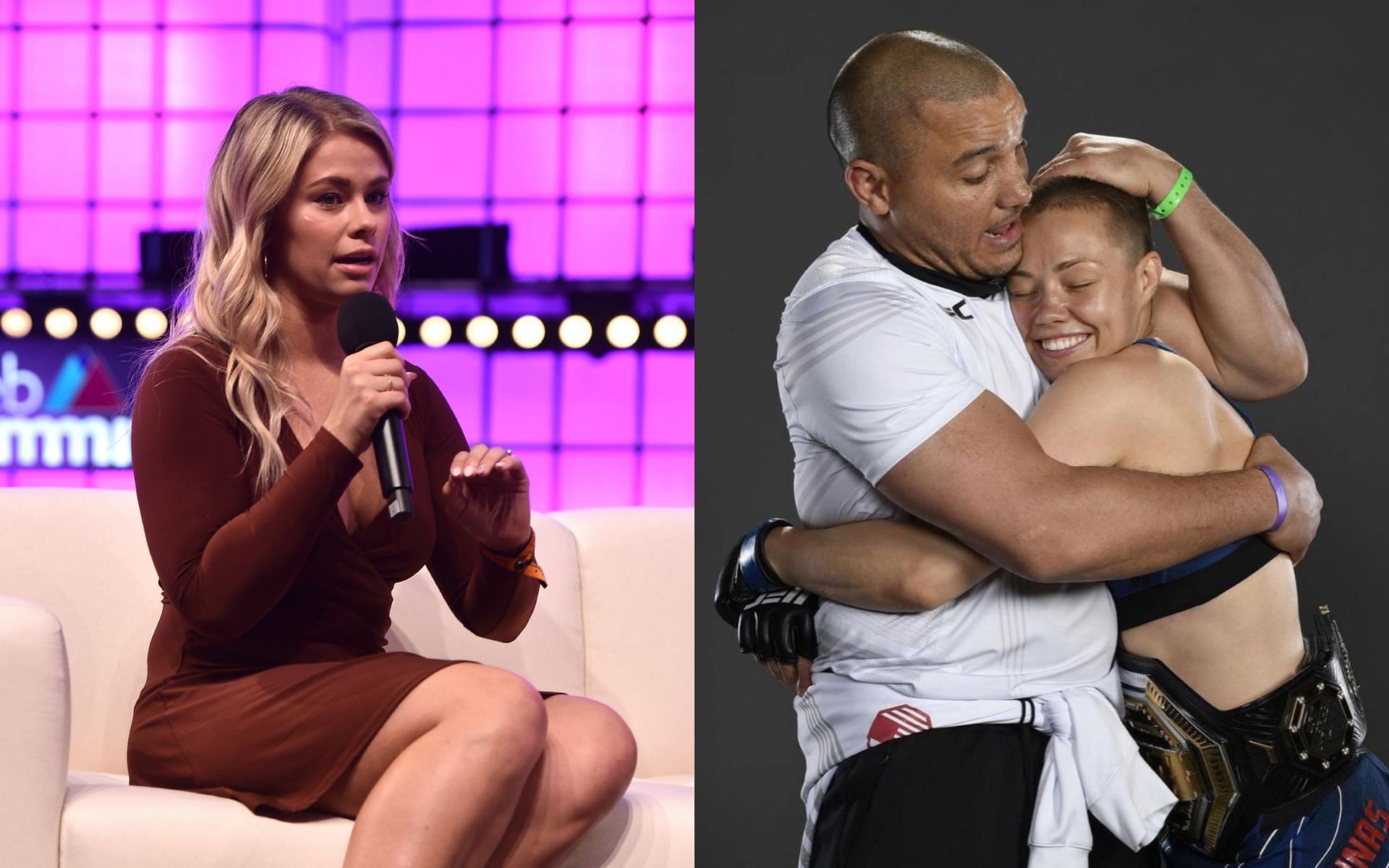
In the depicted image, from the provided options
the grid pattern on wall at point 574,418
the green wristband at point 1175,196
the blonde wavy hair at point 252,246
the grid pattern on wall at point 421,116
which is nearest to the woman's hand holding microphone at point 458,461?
the blonde wavy hair at point 252,246

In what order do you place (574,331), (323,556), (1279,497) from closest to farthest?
(1279,497) < (323,556) < (574,331)

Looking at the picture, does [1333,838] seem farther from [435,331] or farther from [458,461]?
[435,331]

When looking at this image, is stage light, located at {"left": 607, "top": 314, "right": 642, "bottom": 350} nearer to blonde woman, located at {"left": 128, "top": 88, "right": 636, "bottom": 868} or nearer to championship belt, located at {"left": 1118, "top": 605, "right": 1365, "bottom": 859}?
blonde woman, located at {"left": 128, "top": 88, "right": 636, "bottom": 868}

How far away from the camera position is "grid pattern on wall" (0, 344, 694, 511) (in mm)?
5234

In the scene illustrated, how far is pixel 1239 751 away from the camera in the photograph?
47.1 inches

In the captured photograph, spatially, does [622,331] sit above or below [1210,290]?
above

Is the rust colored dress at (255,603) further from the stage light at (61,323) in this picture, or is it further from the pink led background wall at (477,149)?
the stage light at (61,323)

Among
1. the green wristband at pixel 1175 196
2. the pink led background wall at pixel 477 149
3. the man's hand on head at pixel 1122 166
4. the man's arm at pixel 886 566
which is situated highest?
the pink led background wall at pixel 477 149

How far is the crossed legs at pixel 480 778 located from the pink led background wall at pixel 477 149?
3145 mm

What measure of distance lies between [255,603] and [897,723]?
42.4 inches

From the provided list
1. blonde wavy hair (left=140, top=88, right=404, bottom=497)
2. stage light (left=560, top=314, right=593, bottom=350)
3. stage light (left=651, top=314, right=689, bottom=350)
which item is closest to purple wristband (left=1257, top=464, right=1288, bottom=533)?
blonde wavy hair (left=140, top=88, right=404, bottom=497)

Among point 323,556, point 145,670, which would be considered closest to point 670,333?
point 145,670

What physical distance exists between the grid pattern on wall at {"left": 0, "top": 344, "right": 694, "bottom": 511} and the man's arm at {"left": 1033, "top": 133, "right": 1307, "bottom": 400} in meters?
3.90

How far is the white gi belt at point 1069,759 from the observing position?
1.14 metres
